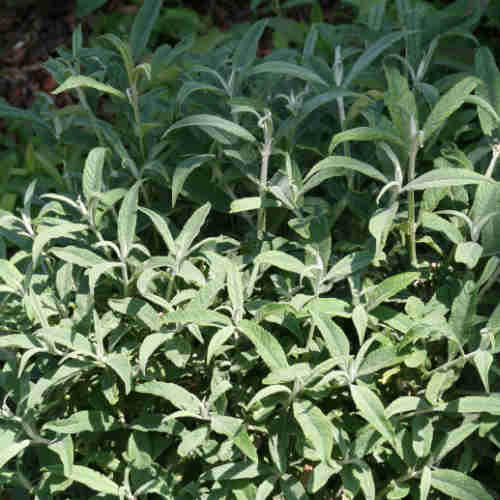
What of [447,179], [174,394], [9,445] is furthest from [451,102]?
[9,445]

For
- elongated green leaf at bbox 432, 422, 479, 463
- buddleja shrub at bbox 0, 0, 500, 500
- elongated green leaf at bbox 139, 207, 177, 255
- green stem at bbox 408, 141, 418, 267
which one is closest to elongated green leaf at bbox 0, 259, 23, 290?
buddleja shrub at bbox 0, 0, 500, 500

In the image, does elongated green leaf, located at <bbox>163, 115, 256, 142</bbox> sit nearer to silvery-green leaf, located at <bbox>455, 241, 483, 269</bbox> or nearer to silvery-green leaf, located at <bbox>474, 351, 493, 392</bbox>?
silvery-green leaf, located at <bbox>455, 241, 483, 269</bbox>

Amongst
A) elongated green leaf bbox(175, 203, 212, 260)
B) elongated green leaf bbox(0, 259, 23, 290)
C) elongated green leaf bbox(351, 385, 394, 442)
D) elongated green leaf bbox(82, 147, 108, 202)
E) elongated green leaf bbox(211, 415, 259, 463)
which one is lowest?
elongated green leaf bbox(211, 415, 259, 463)

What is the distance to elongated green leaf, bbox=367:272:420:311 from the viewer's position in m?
1.42

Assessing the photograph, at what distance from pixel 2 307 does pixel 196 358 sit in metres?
0.51

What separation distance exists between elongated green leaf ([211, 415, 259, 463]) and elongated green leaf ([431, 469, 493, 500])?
40 cm

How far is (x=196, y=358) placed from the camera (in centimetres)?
163

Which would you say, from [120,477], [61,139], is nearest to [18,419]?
[120,477]

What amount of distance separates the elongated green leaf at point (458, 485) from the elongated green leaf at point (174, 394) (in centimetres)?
53

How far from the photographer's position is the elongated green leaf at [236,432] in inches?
54.3

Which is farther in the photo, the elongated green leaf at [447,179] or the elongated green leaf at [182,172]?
the elongated green leaf at [182,172]

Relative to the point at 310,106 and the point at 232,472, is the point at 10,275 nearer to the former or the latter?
the point at 232,472

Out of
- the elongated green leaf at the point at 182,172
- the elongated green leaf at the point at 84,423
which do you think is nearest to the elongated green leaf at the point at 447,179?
the elongated green leaf at the point at 182,172

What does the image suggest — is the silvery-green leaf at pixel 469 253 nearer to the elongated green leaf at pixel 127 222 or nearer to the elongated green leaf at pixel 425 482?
the elongated green leaf at pixel 425 482
